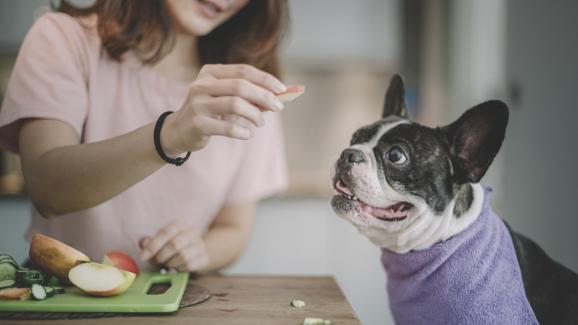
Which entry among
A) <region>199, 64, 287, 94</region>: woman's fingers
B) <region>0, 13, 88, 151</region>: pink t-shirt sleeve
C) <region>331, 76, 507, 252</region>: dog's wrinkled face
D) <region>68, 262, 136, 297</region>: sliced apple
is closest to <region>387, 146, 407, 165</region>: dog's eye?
<region>331, 76, 507, 252</region>: dog's wrinkled face

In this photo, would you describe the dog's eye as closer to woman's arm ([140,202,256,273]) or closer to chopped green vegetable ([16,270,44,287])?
woman's arm ([140,202,256,273])

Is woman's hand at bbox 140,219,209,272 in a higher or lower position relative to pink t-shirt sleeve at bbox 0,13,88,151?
lower

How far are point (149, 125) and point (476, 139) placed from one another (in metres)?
0.61

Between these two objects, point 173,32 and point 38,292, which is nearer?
point 38,292

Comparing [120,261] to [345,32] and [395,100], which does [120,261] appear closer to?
[395,100]

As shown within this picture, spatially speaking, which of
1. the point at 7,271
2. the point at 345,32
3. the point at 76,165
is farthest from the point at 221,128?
the point at 345,32

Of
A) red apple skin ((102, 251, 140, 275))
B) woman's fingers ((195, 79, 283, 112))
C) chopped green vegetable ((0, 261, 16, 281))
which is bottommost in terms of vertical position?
red apple skin ((102, 251, 140, 275))

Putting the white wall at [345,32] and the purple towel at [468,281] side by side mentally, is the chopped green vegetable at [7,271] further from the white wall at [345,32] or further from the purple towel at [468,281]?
the white wall at [345,32]

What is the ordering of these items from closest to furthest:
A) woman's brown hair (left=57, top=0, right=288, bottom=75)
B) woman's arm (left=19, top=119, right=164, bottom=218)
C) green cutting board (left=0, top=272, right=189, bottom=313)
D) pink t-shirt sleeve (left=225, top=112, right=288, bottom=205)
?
green cutting board (left=0, top=272, right=189, bottom=313) < woman's arm (left=19, top=119, right=164, bottom=218) < woman's brown hair (left=57, top=0, right=288, bottom=75) < pink t-shirt sleeve (left=225, top=112, right=288, bottom=205)

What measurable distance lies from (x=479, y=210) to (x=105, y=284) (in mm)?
664

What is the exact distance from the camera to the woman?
0.76 m

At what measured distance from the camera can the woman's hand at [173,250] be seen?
99 centimetres

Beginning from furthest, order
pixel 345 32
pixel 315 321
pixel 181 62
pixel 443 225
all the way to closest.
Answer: pixel 345 32 < pixel 181 62 < pixel 443 225 < pixel 315 321

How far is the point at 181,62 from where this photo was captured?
50.8 inches
